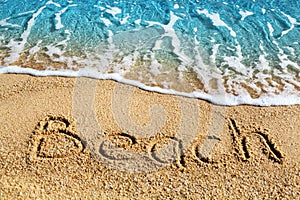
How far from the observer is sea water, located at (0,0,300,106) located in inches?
179

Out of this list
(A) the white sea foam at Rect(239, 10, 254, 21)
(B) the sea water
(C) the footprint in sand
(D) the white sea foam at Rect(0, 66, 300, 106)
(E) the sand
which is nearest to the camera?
(E) the sand

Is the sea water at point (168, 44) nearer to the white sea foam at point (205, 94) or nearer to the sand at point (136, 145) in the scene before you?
the white sea foam at point (205, 94)

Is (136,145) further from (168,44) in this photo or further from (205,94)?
(168,44)

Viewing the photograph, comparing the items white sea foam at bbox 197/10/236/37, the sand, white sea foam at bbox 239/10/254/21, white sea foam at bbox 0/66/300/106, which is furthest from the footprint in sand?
white sea foam at bbox 239/10/254/21

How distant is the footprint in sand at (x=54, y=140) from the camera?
3.26 metres

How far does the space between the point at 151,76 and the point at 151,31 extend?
1755mm

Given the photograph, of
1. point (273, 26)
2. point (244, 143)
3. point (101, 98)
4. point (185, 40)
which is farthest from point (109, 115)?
point (273, 26)

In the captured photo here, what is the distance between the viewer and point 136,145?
135 inches

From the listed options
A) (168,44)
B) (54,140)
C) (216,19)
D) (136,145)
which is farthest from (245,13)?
(54,140)

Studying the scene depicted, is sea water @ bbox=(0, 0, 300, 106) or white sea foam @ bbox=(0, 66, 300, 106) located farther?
sea water @ bbox=(0, 0, 300, 106)

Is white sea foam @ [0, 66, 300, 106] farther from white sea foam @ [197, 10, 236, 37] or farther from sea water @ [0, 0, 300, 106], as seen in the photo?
white sea foam @ [197, 10, 236, 37]

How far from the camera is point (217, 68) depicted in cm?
496

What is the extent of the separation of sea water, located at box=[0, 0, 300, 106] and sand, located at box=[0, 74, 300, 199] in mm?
404

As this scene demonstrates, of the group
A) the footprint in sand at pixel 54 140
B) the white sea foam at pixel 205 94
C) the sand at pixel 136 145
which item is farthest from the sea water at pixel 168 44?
the footprint in sand at pixel 54 140
